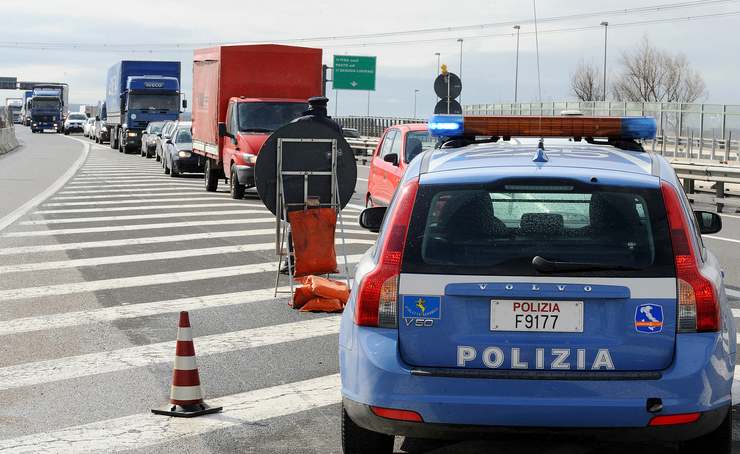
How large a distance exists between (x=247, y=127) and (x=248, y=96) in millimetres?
1538

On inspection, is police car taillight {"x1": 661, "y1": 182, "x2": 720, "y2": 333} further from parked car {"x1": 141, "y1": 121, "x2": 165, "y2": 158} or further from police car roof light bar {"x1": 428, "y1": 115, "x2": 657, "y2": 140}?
parked car {"x1": 141, "y1": 121, "x2": 165, "y2": 158}

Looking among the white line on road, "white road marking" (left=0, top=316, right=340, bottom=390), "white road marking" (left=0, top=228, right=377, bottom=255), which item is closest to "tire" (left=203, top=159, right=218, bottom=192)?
the white line on road

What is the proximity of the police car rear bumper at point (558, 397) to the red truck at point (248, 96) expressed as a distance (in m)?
18.8

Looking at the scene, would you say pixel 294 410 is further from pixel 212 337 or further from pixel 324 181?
pixel 324 181

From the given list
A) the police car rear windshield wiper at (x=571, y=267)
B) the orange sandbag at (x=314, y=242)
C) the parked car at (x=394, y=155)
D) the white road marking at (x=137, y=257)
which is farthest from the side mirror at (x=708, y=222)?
the parked car at (x=394, y=155)

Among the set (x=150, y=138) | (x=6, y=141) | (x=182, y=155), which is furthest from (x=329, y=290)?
(x=6, y=141)

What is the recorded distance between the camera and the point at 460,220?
5098mm

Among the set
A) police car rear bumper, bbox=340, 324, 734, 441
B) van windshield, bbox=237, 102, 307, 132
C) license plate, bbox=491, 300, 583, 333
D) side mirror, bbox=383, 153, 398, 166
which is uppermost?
van windshield, bbox=237, 102, 307, 132

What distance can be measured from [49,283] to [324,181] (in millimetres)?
2838

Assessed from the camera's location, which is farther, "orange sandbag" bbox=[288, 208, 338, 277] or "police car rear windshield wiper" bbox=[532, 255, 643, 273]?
"orange sandbag" bbox=[288, 208, 338, 277]

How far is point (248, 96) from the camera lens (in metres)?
25.5

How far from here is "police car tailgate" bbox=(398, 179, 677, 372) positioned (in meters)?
4.84

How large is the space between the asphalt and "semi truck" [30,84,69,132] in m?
85.9

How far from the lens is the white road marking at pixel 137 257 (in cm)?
1334
